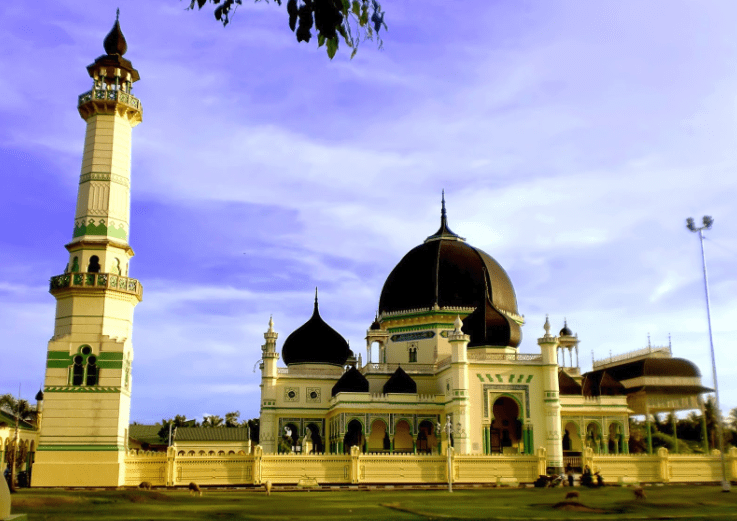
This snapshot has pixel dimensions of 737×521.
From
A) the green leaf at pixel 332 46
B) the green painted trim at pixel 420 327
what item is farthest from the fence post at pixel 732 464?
the green leaf at pixel 332 46

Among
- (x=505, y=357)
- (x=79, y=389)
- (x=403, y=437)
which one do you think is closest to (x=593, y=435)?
(x=505, y=357)

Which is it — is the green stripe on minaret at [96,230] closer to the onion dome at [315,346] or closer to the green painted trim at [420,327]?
the onion dome at [315,346]

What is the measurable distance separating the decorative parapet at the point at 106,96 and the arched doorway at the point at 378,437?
848 inches

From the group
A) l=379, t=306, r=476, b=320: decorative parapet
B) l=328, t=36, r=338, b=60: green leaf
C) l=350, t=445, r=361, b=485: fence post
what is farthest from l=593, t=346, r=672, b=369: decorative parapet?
l=328, t=36, r=338, b=60: green leaf

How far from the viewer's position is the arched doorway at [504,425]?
43.3m

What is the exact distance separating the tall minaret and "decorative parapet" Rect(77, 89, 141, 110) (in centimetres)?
4

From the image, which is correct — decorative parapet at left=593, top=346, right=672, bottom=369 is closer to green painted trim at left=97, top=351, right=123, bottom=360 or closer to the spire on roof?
the spire on roof

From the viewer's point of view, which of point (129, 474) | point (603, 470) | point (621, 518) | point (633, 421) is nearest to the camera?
point (621, 518)

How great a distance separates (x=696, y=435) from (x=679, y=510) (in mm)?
50758

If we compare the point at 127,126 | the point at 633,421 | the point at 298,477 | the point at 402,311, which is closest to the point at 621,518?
the point at 298,477

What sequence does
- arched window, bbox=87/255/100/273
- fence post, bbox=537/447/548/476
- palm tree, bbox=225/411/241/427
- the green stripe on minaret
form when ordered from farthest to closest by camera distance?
1. palm tree, bbox=225/411/241/427
2. fence post, bbox=537/447/548/476
3. the green stripe on minaret
4. arched window, bbox=87/255/100/273

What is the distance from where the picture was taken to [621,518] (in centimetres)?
1653

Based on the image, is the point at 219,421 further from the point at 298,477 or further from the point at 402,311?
the point at 298,477

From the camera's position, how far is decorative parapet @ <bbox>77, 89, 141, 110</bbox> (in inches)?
1230
